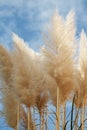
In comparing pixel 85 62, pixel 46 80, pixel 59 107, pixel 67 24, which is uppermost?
pixel 67 24

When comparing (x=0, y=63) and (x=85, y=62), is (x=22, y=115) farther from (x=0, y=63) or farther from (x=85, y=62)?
(x=85, y=62)

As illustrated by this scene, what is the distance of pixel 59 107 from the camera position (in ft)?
14.4

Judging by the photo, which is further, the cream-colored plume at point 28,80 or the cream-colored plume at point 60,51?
the cream-colored plume at point 28,80

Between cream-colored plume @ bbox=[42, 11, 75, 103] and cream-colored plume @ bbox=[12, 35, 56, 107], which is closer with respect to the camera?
cream-colored plume @ bbox=[42, 11, 75, 103]

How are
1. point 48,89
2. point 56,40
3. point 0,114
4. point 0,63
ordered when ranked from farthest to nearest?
1. point 0,114
2. point 0,63
3. point 48,89
4. point 56,40

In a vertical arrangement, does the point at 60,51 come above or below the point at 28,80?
above

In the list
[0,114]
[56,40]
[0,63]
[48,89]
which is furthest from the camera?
[0,114]

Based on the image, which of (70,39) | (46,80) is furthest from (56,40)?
(46,80)

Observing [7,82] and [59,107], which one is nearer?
[59,107]

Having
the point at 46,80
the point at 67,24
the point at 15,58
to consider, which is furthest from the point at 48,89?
the point at 67,24

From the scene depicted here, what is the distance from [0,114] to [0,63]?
91cm

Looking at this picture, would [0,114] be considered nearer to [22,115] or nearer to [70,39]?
[22,115]

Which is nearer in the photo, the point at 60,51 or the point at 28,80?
the point at 60,51

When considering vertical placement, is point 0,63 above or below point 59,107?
above
